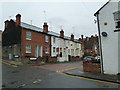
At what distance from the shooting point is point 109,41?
10852 mm

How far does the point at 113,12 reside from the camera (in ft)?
36.0

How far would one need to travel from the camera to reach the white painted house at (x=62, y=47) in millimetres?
29500

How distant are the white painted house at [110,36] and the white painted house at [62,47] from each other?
16.9 meters

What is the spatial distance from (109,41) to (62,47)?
22737 mm

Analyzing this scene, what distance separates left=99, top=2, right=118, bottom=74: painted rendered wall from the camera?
1045 centimetres

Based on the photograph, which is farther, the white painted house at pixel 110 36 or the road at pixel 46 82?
the white painted house at pixel 110 36

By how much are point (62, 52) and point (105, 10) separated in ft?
74.0

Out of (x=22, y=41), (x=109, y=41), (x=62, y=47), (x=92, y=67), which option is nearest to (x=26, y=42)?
(x=22, y=41)

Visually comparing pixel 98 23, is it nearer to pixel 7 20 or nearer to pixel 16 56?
pixel 16 56

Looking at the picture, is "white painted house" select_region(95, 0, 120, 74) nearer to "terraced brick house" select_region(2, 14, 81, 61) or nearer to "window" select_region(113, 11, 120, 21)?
"window" select_region(113, 11, 120, 21)

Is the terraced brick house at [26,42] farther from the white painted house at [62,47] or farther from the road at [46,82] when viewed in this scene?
the road at [46,82]

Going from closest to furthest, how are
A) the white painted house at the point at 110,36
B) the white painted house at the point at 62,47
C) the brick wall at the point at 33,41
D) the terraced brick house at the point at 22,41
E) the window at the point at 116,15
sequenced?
the white painted house at the point at 110,36, the window at the point at 116,15, the brick wall at the point at 33,41, the terraced brick house at the point at 22,41, the white painted house at the point at 62,47

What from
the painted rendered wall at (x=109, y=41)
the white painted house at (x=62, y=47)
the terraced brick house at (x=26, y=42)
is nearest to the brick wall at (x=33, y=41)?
the terraced brick house at (x=26, y=42)

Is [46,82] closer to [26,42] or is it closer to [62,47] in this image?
[26,42]
